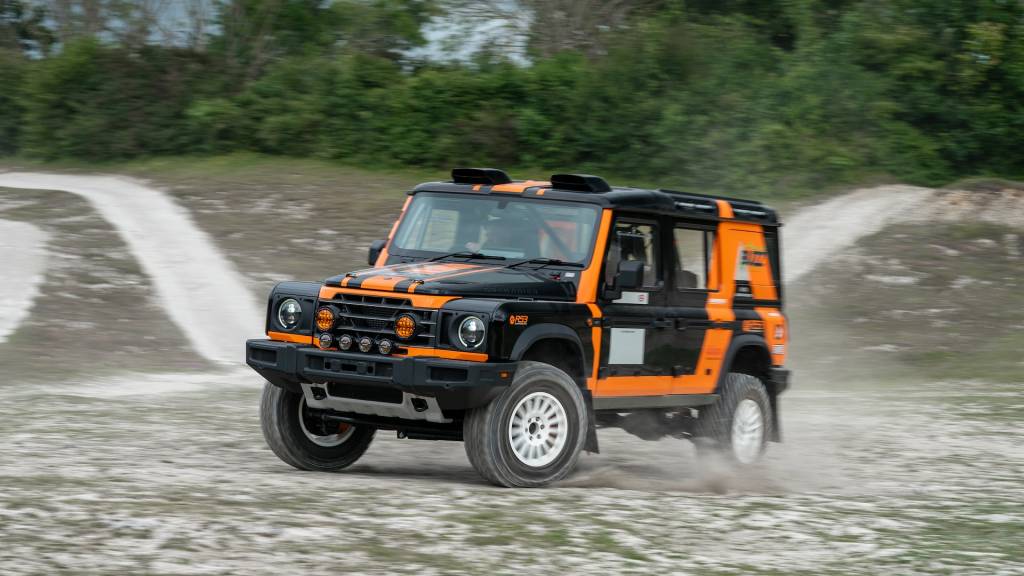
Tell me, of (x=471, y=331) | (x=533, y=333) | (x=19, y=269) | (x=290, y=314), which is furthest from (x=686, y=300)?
(x=19, y=269)

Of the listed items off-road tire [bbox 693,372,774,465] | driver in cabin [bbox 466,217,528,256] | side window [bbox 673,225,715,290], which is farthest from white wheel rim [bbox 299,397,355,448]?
off-road tire [bbox 693,372,774,465]

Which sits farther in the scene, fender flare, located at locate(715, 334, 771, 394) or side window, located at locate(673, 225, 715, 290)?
fender flare, located at locate(715, 334, 771, 394)

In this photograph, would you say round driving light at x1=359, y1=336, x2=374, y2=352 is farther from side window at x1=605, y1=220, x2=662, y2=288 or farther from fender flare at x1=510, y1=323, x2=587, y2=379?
side window at x1=605, y1=220, x2=662, y2=288

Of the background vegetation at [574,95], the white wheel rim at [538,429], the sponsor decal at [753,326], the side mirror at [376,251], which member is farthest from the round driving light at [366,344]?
the background vegetation at [574,95]

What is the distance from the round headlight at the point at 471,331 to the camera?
343 inches

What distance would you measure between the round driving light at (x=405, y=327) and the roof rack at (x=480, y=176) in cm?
182

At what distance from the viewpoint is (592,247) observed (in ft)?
32.2

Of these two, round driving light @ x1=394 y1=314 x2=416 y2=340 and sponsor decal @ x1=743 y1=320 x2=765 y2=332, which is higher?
sponsor decal @ x1=743 y1=320 x2=765 y2=332

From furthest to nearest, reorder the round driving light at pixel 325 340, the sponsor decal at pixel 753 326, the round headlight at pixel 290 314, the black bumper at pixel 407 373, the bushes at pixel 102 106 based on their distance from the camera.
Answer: the bushes at pixel 102 106, the sponsor decal at pixel 753 326, the round headlight at pixel 290 314, the round driving light at pixel 325 340, the black bumper at pixel 407 373

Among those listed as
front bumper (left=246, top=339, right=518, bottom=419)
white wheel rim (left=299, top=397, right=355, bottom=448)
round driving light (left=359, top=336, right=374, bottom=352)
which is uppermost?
round driving light (left=359, top=336, right=374, bottom=352)

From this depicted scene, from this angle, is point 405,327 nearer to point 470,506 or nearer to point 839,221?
point 470,506

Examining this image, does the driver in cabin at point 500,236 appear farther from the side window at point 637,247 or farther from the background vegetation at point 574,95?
the background vegetation at point 574,95

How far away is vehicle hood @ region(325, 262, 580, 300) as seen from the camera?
9.06 m

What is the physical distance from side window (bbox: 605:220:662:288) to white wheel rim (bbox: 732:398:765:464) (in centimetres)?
157
